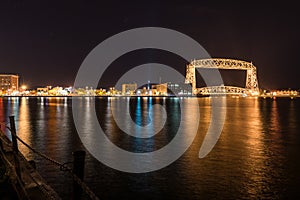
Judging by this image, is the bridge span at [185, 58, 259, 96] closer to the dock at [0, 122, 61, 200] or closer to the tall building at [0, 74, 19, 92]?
the tall building at [0, 74, 19, 92]

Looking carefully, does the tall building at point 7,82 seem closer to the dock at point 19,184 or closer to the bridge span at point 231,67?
the bridge span at point 231,67

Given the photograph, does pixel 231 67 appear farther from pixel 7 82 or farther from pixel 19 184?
pixel 19 184

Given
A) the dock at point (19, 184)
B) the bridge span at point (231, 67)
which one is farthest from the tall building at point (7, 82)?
the dock at point (19, 184)

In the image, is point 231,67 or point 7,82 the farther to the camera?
point 7,82

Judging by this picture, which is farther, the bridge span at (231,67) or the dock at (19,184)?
the bridge span at (231,67)

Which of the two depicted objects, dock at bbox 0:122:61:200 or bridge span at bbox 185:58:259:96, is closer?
dock at bbox 0:122:61:200

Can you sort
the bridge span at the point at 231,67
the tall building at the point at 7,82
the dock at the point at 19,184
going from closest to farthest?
1. the dock at the point at 19,184
2. the bridge span at the point at 231,67
3. the tall building at the point at 7,82

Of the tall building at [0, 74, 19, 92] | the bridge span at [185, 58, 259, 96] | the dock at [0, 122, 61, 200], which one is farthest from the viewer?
the tall building at [0, 74, 19, 92]

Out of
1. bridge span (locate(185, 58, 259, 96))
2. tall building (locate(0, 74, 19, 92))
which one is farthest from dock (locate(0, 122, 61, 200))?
tall building (locate(0, 74, 19, 92))

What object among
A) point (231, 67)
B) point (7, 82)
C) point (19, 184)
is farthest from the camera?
point (7, 82)

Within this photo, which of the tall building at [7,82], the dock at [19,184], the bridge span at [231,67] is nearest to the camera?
the dock at [19,184]

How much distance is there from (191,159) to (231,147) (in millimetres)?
3776

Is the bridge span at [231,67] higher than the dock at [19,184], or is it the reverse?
the bridge span at [231,67]

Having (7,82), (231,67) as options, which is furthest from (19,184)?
(7,82)
